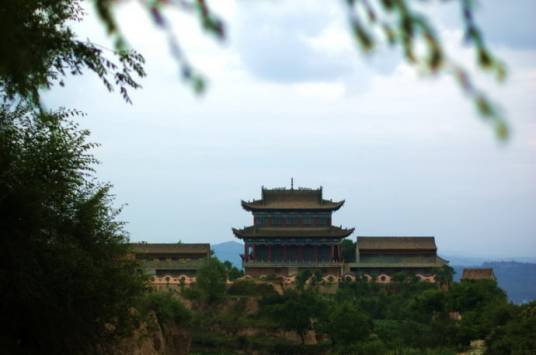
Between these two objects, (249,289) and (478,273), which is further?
(478,273)

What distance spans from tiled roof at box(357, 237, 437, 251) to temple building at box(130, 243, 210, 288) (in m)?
12.8

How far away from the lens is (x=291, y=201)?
72.7 metres

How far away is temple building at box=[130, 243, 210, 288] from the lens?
214ft

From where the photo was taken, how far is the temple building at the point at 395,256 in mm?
68438

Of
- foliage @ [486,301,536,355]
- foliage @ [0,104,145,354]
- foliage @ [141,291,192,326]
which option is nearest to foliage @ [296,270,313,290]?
foliage @ [141,291,192,326]

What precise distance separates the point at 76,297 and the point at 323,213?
179ft

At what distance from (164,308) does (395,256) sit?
119ft

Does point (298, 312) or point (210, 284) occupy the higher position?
point (210, 284)

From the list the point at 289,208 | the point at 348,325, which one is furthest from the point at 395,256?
the point at 348,325

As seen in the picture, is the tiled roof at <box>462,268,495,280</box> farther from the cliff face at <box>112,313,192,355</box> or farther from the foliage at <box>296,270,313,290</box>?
the cliff face at <box>112,313,192,355</box>

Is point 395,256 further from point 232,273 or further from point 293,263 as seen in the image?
point 232,273

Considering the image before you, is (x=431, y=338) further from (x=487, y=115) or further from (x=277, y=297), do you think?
(x=487, y=115)

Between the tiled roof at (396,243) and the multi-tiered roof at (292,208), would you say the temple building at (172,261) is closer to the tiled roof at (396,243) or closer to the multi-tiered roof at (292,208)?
the multi-tiered roof at (292,208)

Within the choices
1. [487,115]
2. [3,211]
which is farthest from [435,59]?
[3,211]
